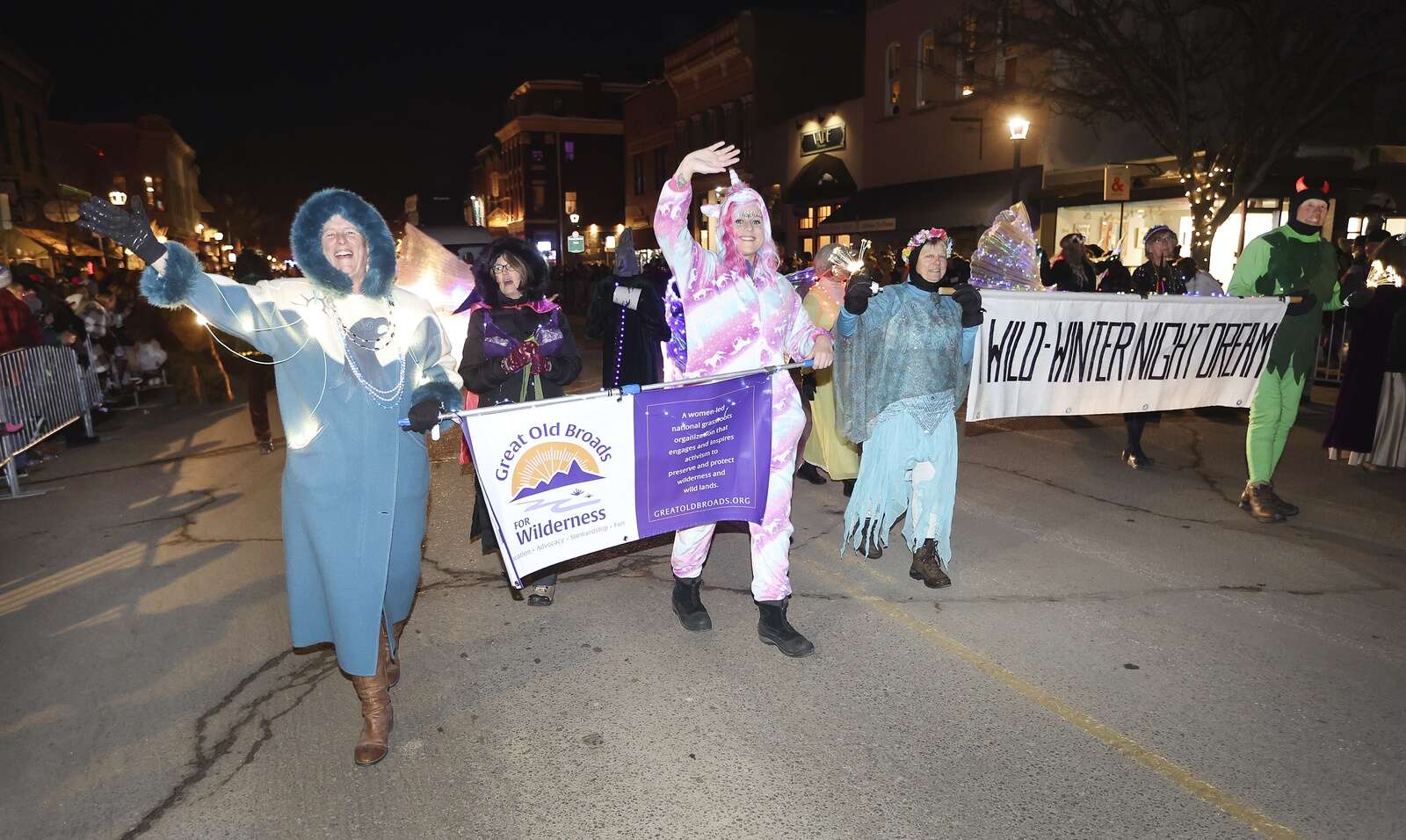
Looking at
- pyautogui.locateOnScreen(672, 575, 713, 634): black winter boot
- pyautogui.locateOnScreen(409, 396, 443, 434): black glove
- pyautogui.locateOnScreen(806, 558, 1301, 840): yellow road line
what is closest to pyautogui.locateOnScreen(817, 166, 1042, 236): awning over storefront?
pyautogui.locateOnScreen(806, 558, 1301, 840): yellow road line

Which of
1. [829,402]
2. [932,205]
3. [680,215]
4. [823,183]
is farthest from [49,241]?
[680,215]

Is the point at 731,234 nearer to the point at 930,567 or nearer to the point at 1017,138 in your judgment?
the point at 930,567

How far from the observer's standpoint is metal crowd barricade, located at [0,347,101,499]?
23.3 feet

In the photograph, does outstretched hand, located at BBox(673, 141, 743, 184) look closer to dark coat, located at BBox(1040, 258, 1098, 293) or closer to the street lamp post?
dark coat, located at BBox(1040, 258, 1098, 293)

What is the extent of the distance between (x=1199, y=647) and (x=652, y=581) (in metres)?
2.79

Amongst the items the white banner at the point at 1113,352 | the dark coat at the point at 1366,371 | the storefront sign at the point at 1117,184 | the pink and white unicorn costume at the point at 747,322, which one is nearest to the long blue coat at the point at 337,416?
the pink and white unicorn costume at the point at 747,322

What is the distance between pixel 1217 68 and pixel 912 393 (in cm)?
1309

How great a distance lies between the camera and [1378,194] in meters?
14.2

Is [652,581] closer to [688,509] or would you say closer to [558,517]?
[688,509]

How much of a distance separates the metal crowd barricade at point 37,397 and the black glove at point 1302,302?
973cm

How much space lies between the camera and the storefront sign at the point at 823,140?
24469 millimetres

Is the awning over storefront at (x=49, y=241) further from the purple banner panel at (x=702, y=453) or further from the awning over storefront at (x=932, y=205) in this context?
the purple banner panel at (x=702, y=453)

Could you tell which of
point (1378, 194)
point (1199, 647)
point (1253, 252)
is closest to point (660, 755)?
point (1199, 647)

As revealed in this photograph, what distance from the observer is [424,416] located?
3.04m
